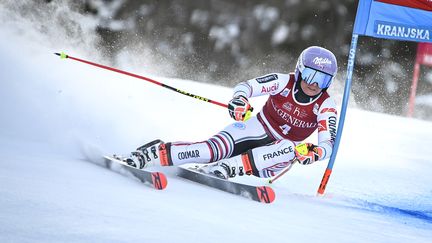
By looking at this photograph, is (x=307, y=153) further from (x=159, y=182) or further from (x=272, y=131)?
(x=159, y=182)

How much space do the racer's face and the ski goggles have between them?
0.03 metres

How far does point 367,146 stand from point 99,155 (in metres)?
4.51

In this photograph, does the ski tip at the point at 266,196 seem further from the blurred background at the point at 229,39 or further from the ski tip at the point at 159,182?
the blurred background at the point at 229,39

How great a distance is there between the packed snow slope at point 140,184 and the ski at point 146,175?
0.21 ft

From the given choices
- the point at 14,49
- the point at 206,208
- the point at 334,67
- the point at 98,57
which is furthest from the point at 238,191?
the point at 98,57

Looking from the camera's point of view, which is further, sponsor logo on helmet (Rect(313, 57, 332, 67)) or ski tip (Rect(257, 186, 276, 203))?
sponsor logo on helmet (Rect(313, 57, 332, 67))

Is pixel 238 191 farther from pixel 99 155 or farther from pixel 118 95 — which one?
pixel 118 95

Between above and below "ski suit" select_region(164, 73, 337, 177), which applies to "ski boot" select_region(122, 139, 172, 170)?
below

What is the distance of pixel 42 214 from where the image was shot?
7.58 ft

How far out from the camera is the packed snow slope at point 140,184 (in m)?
2.44

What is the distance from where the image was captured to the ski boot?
3.95m

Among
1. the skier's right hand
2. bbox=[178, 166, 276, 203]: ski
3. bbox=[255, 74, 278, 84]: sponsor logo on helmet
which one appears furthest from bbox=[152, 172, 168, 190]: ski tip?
bbox=[255, 74, 278, 84]: sponsor logo on helmet

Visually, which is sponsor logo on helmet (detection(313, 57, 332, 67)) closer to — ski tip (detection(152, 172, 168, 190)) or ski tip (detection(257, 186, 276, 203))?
ski tip (detection(257, 186, 276, 203))

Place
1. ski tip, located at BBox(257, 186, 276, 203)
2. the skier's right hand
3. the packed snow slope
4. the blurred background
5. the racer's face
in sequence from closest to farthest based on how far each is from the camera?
the packed snow slope
ski tip, located at BBox(257, 186, 276, 203)
the skier's right hand
the racer's face
the blurred background
